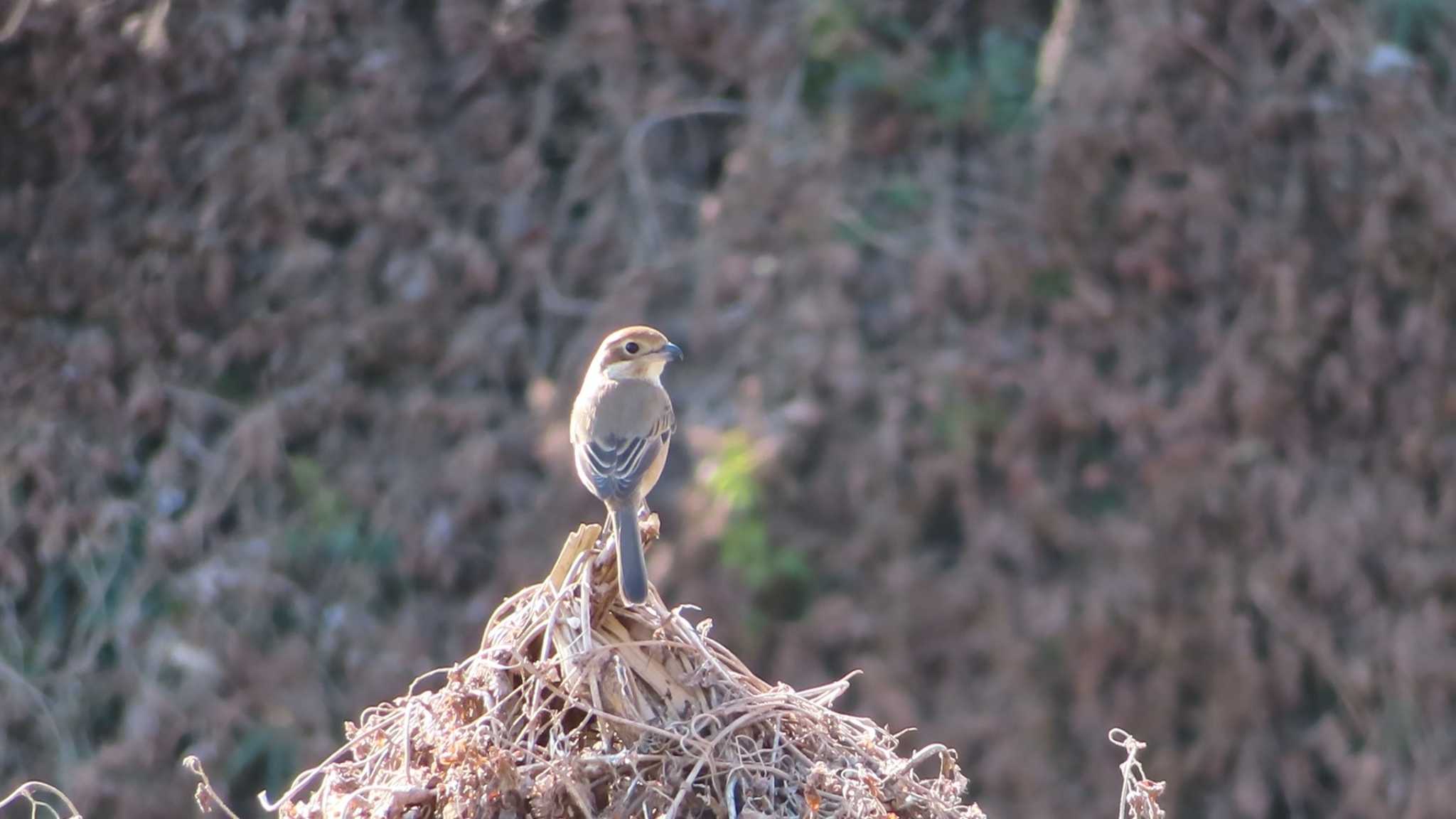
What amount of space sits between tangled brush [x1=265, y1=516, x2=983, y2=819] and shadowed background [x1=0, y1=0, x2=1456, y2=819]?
472cm

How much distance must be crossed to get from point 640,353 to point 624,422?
44cm

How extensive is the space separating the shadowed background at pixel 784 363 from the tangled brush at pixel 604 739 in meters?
4.72

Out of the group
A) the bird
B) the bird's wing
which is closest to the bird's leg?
the bird

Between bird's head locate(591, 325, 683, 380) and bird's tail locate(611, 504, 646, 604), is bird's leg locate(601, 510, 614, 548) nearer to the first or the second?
bird's tail locate(611, 504, 646, 604)

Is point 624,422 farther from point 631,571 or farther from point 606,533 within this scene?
point 631,571

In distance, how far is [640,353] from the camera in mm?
6559

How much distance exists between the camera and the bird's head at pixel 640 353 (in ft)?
Answer: 21.4

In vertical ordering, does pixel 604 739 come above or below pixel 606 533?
below

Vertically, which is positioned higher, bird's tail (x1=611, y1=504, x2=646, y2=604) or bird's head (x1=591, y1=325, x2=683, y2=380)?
bird's head (x1=591, y1=325, x2=683, y2=380)

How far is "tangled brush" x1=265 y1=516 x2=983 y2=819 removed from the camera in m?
3.66

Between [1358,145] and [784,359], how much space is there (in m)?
3.05

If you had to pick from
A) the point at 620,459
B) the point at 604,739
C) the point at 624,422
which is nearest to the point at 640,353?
the point at 624,422

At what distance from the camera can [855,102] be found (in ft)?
31.7

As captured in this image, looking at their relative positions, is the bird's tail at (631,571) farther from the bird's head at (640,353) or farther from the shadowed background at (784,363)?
the shadowed background at (784,363)
